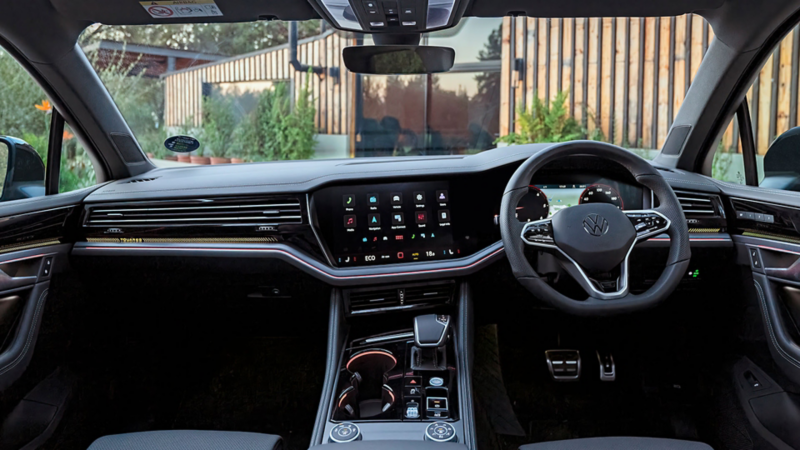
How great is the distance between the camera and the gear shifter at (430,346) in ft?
7.83

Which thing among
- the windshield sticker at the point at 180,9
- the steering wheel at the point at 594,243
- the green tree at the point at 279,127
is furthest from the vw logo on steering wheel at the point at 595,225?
the green tree at the point at 279,127

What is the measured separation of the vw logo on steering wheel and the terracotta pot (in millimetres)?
2001

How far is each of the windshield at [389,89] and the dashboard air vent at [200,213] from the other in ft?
1.73

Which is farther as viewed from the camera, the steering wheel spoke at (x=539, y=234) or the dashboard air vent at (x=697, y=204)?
the dashboard air vent at (x=697, y=204)

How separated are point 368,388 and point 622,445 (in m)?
0.95

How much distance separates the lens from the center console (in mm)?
2061

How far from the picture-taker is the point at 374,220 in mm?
2553

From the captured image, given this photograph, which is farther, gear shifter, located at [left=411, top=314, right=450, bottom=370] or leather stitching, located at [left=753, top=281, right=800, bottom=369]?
gear shifter, located at [left=411, top=314, right=450, bottom=370]

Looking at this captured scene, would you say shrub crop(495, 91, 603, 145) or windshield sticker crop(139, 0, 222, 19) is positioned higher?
windshield sticker crop(139, 0, 222, 19)

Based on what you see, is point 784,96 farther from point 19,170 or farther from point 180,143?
point 19,170

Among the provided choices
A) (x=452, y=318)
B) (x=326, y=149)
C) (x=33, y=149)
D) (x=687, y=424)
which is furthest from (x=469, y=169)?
(x=33, y=149)

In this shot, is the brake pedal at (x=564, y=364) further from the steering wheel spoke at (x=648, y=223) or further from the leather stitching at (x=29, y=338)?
the leather stitching at (x=29, y=338)

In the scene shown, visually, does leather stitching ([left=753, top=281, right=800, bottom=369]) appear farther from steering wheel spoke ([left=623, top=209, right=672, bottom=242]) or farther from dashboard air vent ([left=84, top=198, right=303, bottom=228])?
dashboard air vent ([left=84, top=198, right=303, bottom=228])

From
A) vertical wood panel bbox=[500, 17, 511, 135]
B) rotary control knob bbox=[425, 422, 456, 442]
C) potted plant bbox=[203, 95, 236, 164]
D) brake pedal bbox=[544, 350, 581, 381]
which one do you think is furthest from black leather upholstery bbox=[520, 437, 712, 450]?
potted plant bbox=[203, 95, 236, 164]
